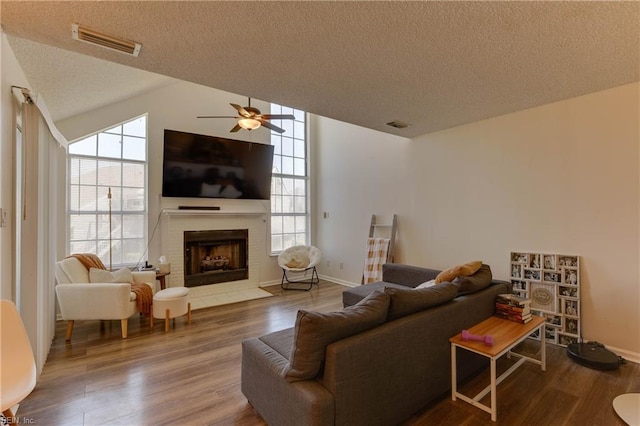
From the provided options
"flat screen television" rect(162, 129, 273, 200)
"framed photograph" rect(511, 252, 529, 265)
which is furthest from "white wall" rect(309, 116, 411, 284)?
"framed photograph" rect(511, 252, 529, 265)

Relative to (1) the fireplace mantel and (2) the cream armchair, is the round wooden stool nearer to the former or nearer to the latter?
(2) the cream armchair

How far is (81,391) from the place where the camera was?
7.54ft

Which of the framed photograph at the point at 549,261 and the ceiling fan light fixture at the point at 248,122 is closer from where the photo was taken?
the framed photograph at the point at 549,261

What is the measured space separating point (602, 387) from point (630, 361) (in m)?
0.75

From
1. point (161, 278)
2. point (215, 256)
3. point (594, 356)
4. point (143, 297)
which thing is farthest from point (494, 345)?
point (215, 256)

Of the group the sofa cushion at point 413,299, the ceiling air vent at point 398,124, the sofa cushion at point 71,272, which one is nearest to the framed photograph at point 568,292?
the sofa cushion at point 413,299

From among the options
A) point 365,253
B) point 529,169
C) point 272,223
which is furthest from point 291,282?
point 529,169

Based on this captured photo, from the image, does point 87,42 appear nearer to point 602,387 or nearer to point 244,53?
Answer: point 244,53

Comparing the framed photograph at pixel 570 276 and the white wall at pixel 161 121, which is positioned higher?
the white wall at pixel 161 121

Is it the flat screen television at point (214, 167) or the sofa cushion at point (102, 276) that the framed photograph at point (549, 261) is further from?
the sofa cushion at point (102, 276)

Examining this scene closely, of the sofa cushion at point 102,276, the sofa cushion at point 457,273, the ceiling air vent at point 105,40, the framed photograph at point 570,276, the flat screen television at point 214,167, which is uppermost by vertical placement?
the ceiling air vent at point 105,40

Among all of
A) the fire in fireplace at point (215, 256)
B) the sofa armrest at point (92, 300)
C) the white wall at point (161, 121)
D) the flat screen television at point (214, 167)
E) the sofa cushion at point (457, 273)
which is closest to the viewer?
the sofa cushion at point (457, 273)

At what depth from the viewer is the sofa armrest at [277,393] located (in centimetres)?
147

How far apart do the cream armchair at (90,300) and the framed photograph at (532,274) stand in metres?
4.42
